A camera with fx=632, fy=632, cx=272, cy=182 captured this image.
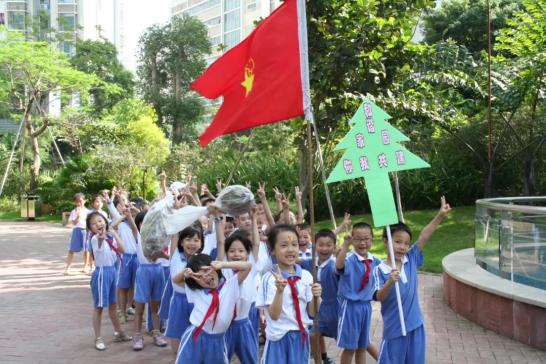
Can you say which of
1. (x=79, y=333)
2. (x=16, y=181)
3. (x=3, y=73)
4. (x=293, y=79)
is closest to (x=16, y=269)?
(x=79, y=333)

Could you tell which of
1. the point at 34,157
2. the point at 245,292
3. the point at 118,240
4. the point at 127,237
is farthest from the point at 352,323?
the point at 34,157

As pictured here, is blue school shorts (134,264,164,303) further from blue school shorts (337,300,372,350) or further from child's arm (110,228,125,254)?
blue school shorts (337,300,372,350)

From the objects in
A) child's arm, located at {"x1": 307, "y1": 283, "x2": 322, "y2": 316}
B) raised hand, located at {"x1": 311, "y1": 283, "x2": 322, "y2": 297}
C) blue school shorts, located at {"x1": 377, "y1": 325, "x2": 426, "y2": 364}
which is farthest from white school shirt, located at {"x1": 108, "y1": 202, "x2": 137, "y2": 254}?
raised hand, located at {"x1": 311, "y1": 283, "x2": 322, "y2": 297}

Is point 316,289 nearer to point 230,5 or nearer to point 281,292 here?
point 281,292

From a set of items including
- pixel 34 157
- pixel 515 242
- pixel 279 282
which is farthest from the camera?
pixel 34 157

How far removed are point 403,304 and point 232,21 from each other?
81.2 metres

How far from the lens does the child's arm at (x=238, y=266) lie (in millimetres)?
4023

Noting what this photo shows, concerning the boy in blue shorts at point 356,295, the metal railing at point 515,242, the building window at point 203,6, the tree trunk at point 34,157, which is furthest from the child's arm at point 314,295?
the building window at point 203,6

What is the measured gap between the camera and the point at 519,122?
16.8m

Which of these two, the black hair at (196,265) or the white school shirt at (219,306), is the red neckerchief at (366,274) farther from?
the black hair at (196,265)

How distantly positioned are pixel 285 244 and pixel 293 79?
152 cm

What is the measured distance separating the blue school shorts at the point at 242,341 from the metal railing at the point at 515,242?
3.51m

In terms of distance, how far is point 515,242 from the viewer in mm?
A: 6992

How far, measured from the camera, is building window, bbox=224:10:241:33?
81562 millimetres
